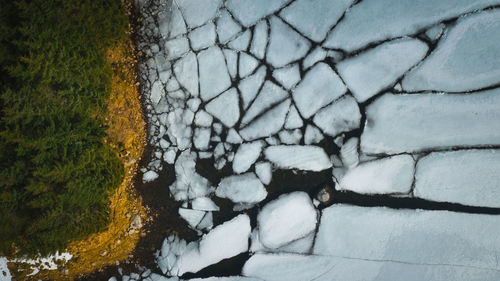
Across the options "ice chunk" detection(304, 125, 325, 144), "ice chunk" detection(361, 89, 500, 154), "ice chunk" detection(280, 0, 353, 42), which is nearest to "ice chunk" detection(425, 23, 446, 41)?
"ice chunk" detection(361, 89, 500, 154)

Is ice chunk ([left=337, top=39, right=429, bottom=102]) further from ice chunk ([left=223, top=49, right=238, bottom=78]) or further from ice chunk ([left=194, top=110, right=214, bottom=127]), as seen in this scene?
ice chunk ([left=194, top=110, right=214, bottom=127])

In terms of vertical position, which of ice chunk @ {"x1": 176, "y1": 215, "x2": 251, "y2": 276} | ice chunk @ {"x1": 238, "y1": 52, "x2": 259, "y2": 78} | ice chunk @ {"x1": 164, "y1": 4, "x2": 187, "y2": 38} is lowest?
ice chunk @ {"x1": 176, "y1": 215, "x2": 251, "y2": 276}

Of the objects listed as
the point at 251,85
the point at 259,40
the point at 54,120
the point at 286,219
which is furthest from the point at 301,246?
the point at 54,120

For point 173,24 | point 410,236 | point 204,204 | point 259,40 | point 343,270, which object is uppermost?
point 173,24

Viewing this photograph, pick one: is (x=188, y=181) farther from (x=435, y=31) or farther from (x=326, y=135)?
(x=435, y=31)

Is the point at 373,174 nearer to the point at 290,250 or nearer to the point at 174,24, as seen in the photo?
the point at 290,250

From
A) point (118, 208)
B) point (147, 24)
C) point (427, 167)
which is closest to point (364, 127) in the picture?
point (427, 167)

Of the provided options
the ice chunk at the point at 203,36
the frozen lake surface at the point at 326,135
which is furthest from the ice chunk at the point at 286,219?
the ice chunk at the point at 203,36
